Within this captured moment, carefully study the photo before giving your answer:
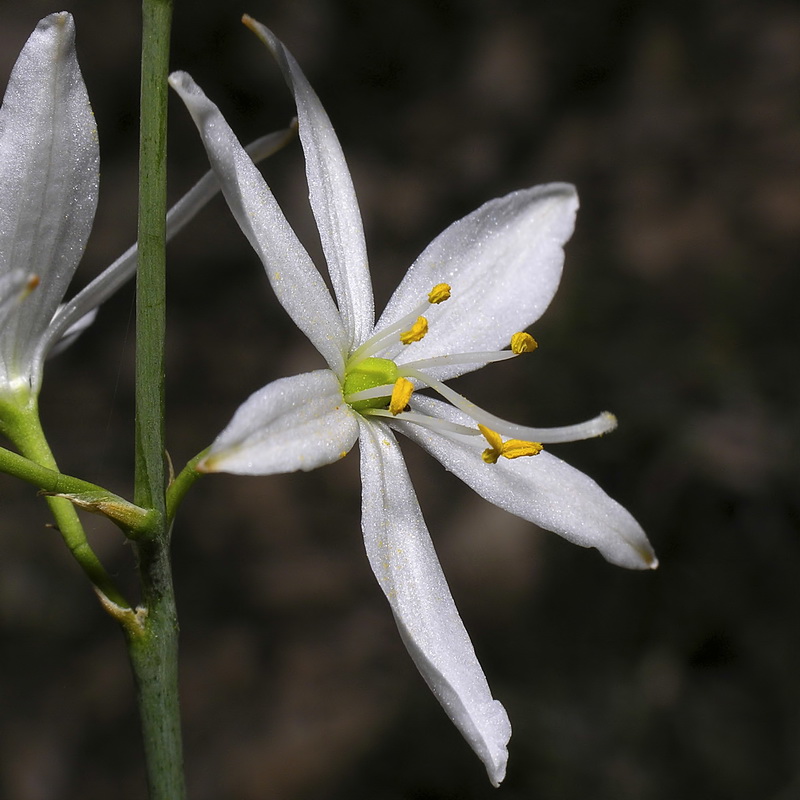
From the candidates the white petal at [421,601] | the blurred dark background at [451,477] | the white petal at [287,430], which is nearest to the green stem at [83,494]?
the white petal at [287,430]

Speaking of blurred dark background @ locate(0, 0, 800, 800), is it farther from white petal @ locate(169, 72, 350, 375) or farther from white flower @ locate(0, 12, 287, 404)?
white petal @ locate(169, 72, 350, 375)

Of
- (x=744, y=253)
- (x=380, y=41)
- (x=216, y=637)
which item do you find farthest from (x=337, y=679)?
(x=380, y=41)

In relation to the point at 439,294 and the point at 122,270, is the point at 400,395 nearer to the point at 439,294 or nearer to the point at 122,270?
the point at 439,294

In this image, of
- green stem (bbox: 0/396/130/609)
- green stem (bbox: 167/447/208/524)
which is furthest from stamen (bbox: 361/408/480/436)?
green stem (bbox: 0/396/130/609)

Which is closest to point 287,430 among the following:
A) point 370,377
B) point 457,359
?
point 370,377

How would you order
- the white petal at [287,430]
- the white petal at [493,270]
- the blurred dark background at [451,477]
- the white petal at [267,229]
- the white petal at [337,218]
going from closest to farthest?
the white petal at [287,430]
the white petal at [267,229]
the white petal at [337,218]
the white petal at [493,270]
the blurred dark background at [451,477]

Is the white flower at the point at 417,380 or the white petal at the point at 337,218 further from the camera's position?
the white petal at the point at 337,218

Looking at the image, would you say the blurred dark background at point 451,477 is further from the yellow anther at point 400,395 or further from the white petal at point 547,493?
the yellow anther at point 400,395
